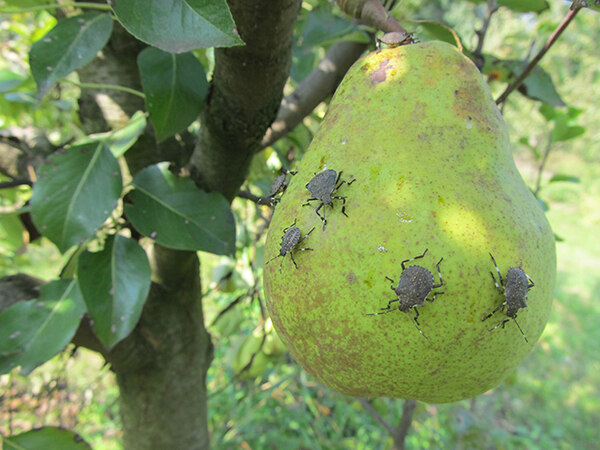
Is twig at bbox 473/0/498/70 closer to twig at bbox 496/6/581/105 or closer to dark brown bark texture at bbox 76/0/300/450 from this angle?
twig at bbox 496/6/581/105

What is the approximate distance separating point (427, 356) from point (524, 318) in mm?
136

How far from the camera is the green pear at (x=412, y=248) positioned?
1.62ft

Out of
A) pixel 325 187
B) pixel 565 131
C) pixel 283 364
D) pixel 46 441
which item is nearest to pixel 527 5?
pixel 565 131

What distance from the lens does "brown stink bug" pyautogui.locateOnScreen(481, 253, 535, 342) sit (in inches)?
18.9

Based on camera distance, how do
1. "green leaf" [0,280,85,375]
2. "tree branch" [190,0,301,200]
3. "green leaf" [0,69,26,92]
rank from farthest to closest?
"green leaf" [0,69,26,92]
"green leaf" [0,280,85,375]
"tree branch" [190,0,301,200]

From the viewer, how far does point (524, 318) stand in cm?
54

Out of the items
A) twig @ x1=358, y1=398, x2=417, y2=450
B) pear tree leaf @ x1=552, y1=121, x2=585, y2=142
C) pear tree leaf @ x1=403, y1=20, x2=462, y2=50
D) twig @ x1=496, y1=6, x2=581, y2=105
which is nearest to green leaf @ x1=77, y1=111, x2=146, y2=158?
pear tree leaf @ x1=403, y1=20, x2=462, y2=50

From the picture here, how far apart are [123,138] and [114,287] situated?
1.00ft

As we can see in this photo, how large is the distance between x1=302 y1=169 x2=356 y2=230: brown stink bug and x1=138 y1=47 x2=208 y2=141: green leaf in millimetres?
398

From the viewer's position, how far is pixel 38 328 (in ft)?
2.90

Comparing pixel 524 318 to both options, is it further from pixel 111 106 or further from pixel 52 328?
pixel 111 106

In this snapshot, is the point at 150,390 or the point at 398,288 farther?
the point at 150,390

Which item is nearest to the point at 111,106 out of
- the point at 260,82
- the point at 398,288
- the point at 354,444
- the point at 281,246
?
the point at 260,82

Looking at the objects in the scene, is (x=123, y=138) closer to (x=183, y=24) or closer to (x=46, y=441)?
(x=183, y=24)
